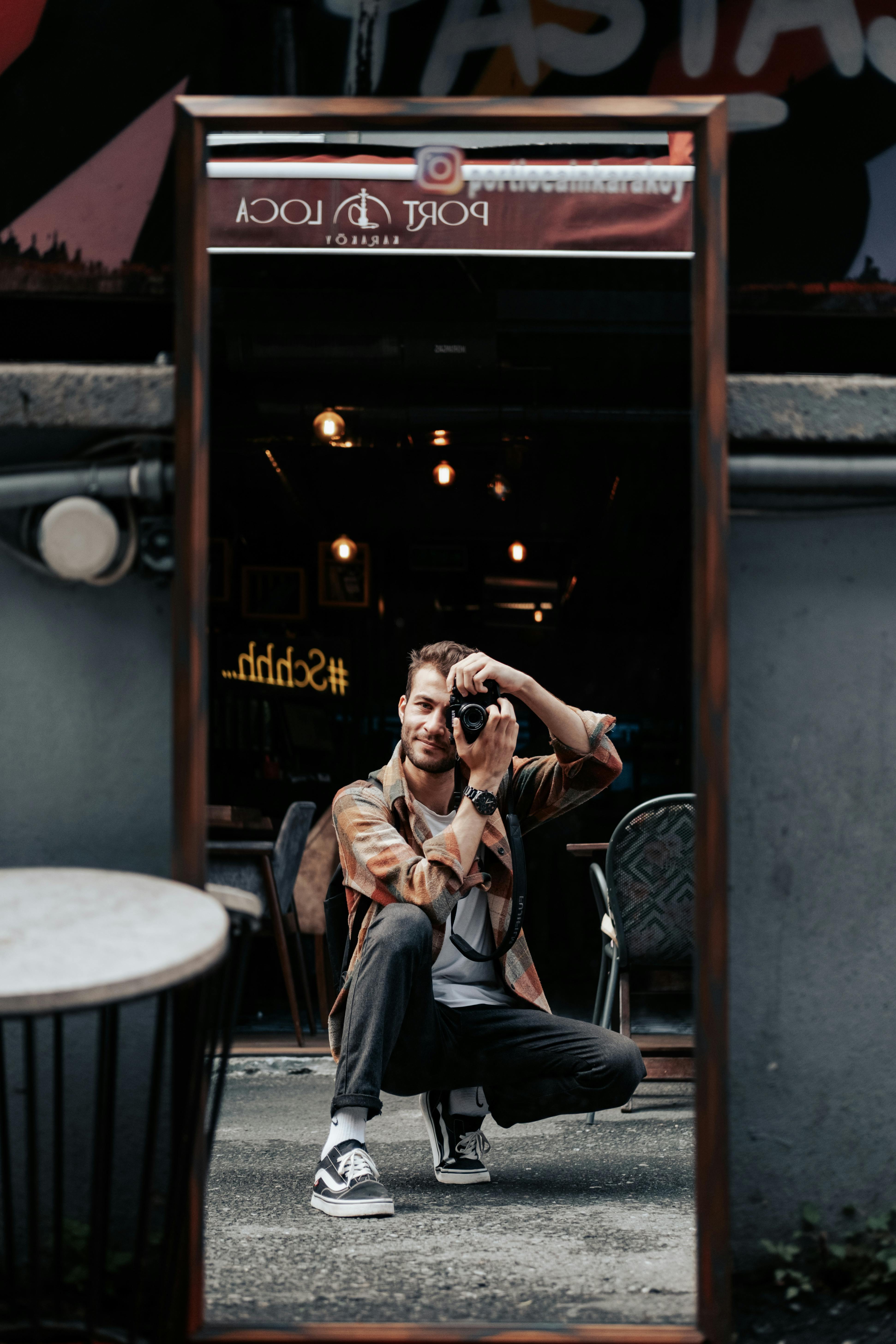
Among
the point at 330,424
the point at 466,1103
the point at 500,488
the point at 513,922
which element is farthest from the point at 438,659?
the point at 500,488

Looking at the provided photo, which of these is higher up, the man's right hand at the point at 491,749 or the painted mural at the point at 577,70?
the painted mural at the point at 577,70

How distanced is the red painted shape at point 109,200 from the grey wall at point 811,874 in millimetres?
1635

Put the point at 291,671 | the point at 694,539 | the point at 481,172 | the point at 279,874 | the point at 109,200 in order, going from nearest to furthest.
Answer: the point at 694,539
the point at 109,200
the point at 481,172
the point at 279,874
the point at 291,671

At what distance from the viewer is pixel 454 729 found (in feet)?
10.3

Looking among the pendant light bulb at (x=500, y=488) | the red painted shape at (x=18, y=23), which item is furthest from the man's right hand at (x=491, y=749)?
the pendant light bulb at (x=500, y=488)

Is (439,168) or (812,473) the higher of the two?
(439,168)

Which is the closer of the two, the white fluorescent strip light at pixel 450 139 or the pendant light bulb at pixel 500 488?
the white fluorescent strip light at pixel 450 139

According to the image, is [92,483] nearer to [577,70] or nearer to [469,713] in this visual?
[469,713]

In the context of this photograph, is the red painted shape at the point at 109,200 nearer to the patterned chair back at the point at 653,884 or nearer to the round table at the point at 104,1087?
the round table at the point at 104,1087

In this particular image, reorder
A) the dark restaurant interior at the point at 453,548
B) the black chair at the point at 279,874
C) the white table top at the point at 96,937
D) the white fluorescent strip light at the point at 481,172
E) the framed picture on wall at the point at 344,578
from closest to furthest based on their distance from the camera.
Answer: the white table top at the point at 96,937 < the white fluorescent strip light at the point at 481,172 < the black chair at the point at 279,874 < the dark restaurant interior at the point at 453,548 < the framed picture on wall at the point at 344,578

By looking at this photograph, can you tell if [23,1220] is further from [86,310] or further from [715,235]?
[715,235]

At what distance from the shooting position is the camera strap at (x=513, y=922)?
322cm

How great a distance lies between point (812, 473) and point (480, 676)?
40.4 inches

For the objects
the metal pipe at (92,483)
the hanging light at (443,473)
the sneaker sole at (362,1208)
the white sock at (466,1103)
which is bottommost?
the sneaker sole at (362,1208)
